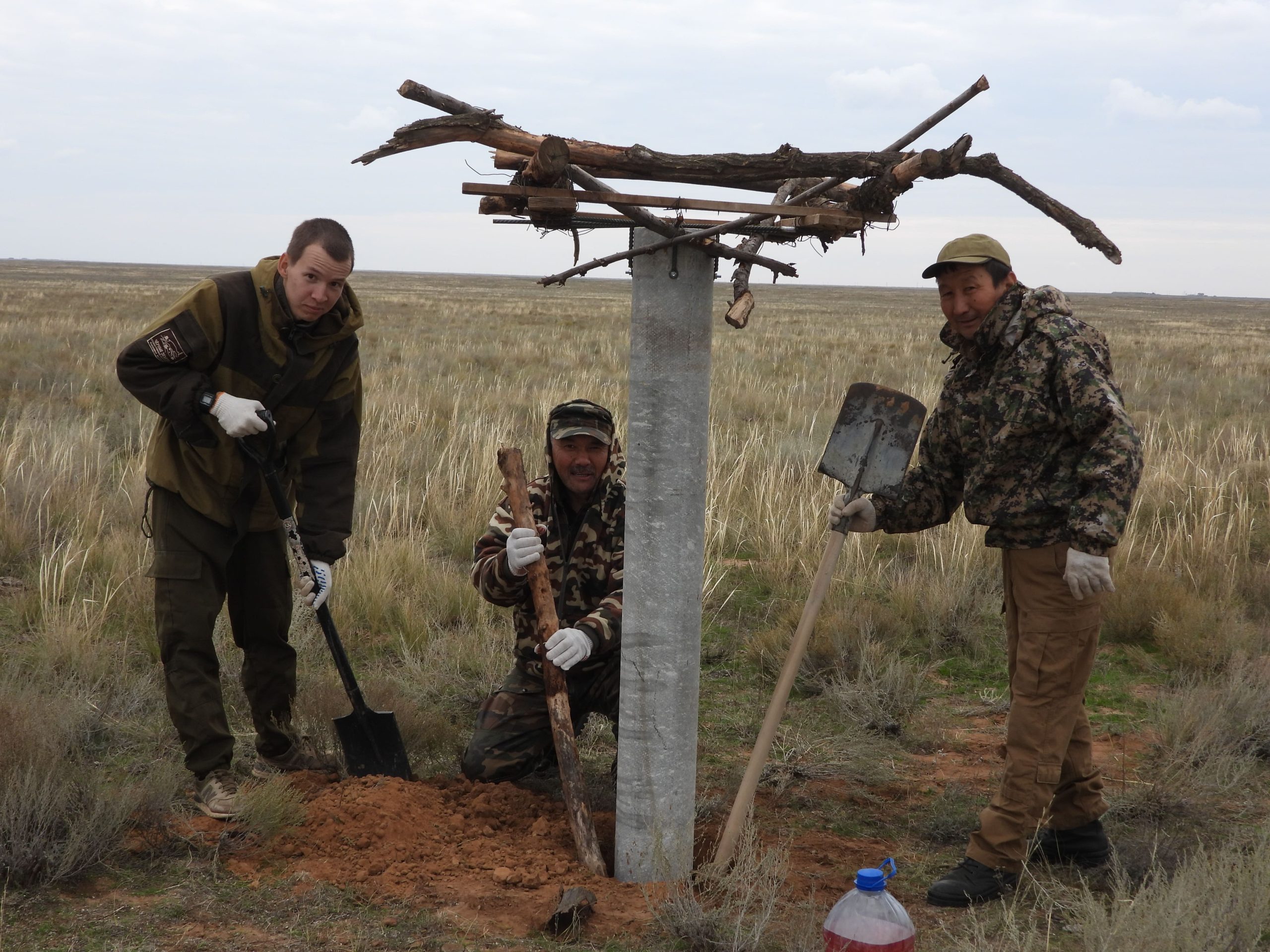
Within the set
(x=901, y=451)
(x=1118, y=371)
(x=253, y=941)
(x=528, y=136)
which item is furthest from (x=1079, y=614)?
(x=1118, y=371)

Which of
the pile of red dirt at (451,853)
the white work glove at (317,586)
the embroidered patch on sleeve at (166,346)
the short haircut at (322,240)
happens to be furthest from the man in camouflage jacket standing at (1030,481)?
the embroidered patch on sleeve at (166,346)

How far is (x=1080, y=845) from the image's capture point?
3770 millimetres

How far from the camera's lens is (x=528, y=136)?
2.99 metres

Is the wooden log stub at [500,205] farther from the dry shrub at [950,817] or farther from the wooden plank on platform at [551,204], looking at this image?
the dry shrub at [950,817]

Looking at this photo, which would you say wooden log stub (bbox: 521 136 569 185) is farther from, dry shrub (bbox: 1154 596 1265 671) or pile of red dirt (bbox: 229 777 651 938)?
dry shrub (bbox: 1154 596 1265 671)

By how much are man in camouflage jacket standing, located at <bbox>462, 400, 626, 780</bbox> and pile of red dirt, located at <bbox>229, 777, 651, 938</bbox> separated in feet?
0.82

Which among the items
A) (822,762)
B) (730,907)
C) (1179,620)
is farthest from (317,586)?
(1179,620)

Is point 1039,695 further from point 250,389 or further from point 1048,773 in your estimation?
point 250,389

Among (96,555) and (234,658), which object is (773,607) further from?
(96,555)

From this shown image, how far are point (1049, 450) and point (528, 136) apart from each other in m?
1.87

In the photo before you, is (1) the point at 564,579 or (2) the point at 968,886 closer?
(2) the point at 968,886

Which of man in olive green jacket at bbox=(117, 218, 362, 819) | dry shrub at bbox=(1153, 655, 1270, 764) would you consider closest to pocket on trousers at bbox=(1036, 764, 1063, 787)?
dry shrub at bbox=(1153, 655, 1270, 764)

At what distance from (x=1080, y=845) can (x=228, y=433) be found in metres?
3.27

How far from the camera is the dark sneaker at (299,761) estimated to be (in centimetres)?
430
